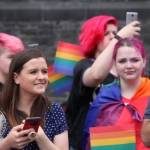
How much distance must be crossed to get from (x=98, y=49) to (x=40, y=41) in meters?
5.10

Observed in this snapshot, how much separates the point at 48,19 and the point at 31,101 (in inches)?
240

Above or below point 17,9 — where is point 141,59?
above

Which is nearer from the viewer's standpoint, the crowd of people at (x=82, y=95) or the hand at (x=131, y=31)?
the crowd of people at (x=82, y=95)

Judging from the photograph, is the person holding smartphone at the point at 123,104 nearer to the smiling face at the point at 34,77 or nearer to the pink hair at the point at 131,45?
the pink hair at the point at 131,45

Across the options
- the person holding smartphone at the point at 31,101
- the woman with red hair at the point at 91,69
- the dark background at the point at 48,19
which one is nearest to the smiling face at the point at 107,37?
the woman with red hair at the point at 91,69

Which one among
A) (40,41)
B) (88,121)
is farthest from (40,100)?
(40,41)

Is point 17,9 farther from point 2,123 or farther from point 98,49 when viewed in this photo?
point 2,123

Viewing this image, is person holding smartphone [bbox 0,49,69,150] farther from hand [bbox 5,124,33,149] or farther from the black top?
the black top

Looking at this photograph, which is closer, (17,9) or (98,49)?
(98,49)

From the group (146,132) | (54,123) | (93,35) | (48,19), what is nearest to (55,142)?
(54,123)

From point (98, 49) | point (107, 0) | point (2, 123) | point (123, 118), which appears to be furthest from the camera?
point (107, 0)

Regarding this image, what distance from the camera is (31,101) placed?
150 inches

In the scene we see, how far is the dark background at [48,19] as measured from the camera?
9703 millimetres

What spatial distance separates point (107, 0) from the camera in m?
9.68
